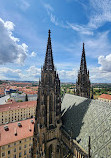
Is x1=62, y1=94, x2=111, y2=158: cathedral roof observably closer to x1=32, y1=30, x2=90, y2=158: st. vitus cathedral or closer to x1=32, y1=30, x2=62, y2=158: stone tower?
x1=32, y1=30, x2=90, y2=158: st. vitus cathedral

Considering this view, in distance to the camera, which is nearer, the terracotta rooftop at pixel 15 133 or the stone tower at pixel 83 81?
the terracotta rooftop at pixel 15 133

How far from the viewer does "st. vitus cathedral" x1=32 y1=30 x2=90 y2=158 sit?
1467 cm

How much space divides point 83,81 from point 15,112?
1607 inches

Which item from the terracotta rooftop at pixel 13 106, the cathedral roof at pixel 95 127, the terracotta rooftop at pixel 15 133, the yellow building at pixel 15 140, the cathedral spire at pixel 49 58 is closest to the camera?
the cathedral roof at pixel 95 127

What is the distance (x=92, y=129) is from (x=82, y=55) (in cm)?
2176

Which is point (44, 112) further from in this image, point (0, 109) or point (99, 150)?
point (0, 109)

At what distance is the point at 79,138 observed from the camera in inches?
508

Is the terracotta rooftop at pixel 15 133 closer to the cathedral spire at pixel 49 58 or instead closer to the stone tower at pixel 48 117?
the stone tower at pixel 48 117

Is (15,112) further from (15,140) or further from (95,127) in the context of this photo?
(95,127)

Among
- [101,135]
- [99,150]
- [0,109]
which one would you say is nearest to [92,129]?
[101,135]

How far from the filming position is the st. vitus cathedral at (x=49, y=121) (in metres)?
14.7

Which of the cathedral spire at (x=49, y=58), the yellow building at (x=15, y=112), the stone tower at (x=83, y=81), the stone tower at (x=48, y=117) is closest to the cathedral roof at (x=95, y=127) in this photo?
the stone tower at (x=48, y=117)

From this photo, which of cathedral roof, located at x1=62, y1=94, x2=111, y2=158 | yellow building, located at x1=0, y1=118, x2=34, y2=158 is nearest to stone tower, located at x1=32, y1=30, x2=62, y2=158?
cathedral roof, located at x1=62, y1=94, x2=111, y2=158

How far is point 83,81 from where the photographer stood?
26.7m
